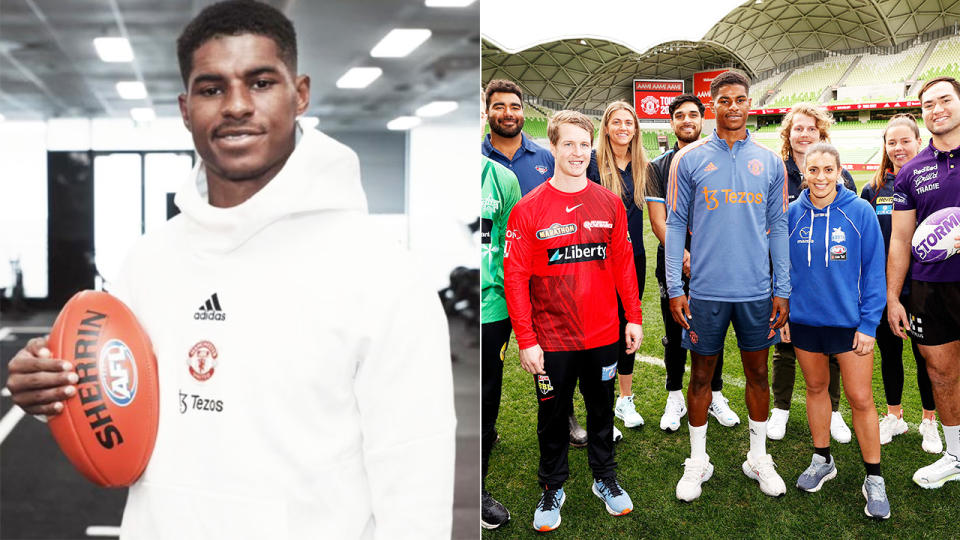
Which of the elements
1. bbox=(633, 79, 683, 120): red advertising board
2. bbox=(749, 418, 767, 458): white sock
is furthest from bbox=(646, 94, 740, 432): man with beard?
bbox=(633, 79, 683, 120): red advertising board

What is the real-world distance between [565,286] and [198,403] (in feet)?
5.16

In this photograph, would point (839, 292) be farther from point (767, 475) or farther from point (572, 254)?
point (572, 254)

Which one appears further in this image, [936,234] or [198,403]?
[936,234]

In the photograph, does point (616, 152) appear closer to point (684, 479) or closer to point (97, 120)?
point (684, 479)

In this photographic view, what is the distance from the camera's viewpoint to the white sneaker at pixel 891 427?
3531 millimetres

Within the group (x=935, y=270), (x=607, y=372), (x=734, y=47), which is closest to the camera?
(x=607, y=372)

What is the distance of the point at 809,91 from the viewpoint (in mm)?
33750

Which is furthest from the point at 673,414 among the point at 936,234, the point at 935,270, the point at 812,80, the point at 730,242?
the point at 812,80

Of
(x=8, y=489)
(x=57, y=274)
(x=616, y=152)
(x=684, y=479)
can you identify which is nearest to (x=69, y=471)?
(x=8, y=489)

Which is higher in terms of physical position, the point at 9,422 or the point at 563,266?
the point at 563,266

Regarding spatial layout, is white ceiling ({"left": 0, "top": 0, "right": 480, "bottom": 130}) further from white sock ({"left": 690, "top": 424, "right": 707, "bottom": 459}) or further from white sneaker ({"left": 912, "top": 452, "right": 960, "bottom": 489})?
white sneaker ({"left": 912, "top": 452, "right": 960, "bottom": 489})

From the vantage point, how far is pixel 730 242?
2.76 m

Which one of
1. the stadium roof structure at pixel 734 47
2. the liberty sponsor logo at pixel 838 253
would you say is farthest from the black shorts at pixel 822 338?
the stadium roof structure at pixel 734 47

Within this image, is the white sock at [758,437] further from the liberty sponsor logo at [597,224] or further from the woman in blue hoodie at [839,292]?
the liberty sponsor logo at [597,224]
